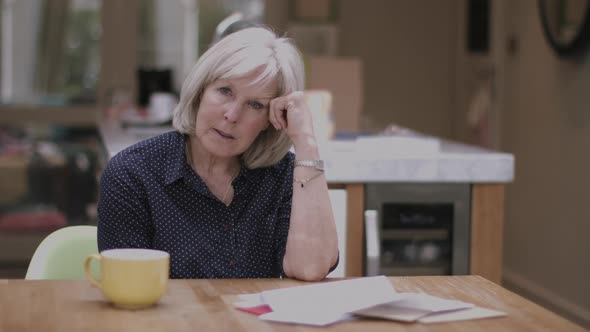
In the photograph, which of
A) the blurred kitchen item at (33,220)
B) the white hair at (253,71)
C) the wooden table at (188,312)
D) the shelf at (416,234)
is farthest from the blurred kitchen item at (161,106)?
the wooden table at (188,312)

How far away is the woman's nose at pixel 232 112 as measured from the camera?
188 cm

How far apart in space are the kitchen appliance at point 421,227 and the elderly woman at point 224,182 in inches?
34.4

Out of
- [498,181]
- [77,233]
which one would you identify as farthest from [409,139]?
[77,233]

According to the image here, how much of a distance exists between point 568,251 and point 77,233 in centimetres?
307

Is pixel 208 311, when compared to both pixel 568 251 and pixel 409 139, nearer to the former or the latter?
pixel 409 139

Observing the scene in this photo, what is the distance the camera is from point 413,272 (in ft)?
9.56

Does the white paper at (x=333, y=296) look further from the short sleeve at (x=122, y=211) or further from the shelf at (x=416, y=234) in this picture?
the shelf at (x=416, y=234)

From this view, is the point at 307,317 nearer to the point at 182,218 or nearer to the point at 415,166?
the point at 182,218

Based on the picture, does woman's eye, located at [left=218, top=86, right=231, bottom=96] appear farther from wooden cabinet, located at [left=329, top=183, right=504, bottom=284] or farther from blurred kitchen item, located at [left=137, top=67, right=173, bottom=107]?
blurred kitchen item, located at [left=137, top=67, right=173, bottom=107]

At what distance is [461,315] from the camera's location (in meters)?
1.39

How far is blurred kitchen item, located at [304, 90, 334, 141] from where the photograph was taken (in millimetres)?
3301

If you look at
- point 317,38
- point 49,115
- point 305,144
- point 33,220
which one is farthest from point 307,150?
point 49,115

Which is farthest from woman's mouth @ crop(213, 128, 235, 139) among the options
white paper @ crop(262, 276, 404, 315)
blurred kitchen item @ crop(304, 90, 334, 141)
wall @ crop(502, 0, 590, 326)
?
wall @ crop(502, 0, 590, 326)

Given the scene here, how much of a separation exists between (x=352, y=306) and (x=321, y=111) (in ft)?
6.51
